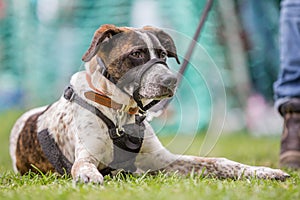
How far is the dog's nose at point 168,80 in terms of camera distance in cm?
334

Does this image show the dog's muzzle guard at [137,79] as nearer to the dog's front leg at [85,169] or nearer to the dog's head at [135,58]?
the dog's head at [135,58]

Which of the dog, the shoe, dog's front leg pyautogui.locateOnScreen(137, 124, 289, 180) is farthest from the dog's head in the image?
the shoe

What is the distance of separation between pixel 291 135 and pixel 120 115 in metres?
1.60

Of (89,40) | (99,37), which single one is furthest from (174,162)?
(89,40)

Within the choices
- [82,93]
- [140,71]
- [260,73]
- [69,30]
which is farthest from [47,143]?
[260,73]

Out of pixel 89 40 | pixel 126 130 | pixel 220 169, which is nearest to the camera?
pixel 126 130

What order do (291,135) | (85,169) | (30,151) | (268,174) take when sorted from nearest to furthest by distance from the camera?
(85,169)
(268,174)
(30,151)
(291,135)

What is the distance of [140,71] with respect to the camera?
345cm

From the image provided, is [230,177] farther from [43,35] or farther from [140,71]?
[43,35]

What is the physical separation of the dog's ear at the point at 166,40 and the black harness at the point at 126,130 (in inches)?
11.7

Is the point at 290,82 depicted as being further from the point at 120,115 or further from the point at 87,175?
the point at 87,175

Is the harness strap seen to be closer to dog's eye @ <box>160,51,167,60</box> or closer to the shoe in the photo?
dog's eye @ <box>160,51,167,60</box>

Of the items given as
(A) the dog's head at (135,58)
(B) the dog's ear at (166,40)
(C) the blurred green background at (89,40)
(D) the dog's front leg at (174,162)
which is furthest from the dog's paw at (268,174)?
(C) the blurred green background at (89,40)

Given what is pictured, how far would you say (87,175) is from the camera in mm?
3160
